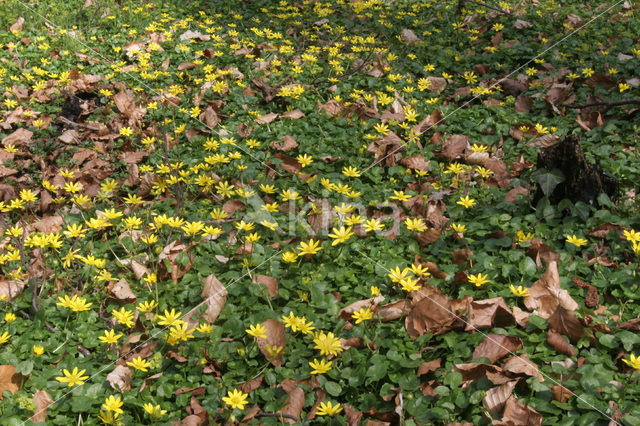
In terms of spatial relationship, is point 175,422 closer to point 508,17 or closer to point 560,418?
point 560,418

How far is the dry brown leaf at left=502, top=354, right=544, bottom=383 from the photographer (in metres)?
2.13

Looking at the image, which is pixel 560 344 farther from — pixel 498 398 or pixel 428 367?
pixel 428 367

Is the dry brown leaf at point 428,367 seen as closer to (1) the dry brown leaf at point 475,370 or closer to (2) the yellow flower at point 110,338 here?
(1) the dry brown leaf at point 475,370

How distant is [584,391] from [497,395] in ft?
1.10

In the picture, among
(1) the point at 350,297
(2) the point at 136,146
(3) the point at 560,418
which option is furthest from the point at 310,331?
(2) the point at 136,146

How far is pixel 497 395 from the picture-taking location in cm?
206

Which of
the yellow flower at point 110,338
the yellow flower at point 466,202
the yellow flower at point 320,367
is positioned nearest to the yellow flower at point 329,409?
the yellow flower at point 320,367

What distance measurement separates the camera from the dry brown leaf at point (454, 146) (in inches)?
150

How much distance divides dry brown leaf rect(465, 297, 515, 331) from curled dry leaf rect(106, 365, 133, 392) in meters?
1.53

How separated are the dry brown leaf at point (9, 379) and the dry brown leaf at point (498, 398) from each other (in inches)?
79.1

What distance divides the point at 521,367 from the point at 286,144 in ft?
7.69

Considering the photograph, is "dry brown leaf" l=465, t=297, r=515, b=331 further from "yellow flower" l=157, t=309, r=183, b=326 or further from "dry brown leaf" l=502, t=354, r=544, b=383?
"yellow flower" l=157, t=309, r=183, b=326

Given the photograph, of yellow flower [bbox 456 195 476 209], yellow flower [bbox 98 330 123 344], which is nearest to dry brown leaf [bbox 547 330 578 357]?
yellow flower [bbox 456 195 476 209]

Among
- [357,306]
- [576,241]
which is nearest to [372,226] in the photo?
[357,306]
